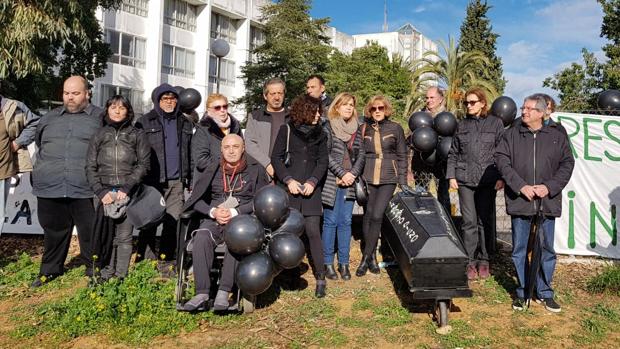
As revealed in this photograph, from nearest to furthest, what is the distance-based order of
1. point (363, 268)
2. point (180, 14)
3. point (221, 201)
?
1. point (221, 201)
2. point (363, 268)
3. point (180, 14)

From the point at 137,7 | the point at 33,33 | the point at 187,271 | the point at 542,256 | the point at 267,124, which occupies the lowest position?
the point at 187,271

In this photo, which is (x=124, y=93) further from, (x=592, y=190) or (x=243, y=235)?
(x=243, y=235)

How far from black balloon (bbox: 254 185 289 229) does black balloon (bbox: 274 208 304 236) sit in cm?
7

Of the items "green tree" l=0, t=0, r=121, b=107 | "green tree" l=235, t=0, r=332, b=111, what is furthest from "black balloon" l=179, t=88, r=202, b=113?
"green tree" l=235, t=0, r=332, b=111

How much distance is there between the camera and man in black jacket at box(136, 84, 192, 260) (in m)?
→ 5.72

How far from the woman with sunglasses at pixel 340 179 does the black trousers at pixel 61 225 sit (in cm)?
262

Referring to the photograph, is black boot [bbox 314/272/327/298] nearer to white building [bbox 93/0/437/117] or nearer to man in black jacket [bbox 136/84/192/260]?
man in black jacket [bbox 136/84/192/260]

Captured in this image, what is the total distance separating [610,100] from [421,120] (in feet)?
11.5

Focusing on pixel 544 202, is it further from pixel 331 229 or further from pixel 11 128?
pixel 11 128

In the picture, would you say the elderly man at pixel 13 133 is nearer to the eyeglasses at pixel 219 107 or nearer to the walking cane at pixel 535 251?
the eyeglasses at pixel 219 107

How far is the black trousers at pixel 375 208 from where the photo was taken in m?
5.81

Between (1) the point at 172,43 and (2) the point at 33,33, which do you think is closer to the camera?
(2) the point at 33,33

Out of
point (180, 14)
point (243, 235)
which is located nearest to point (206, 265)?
point (243, 235)

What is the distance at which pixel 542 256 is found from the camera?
505 cm
